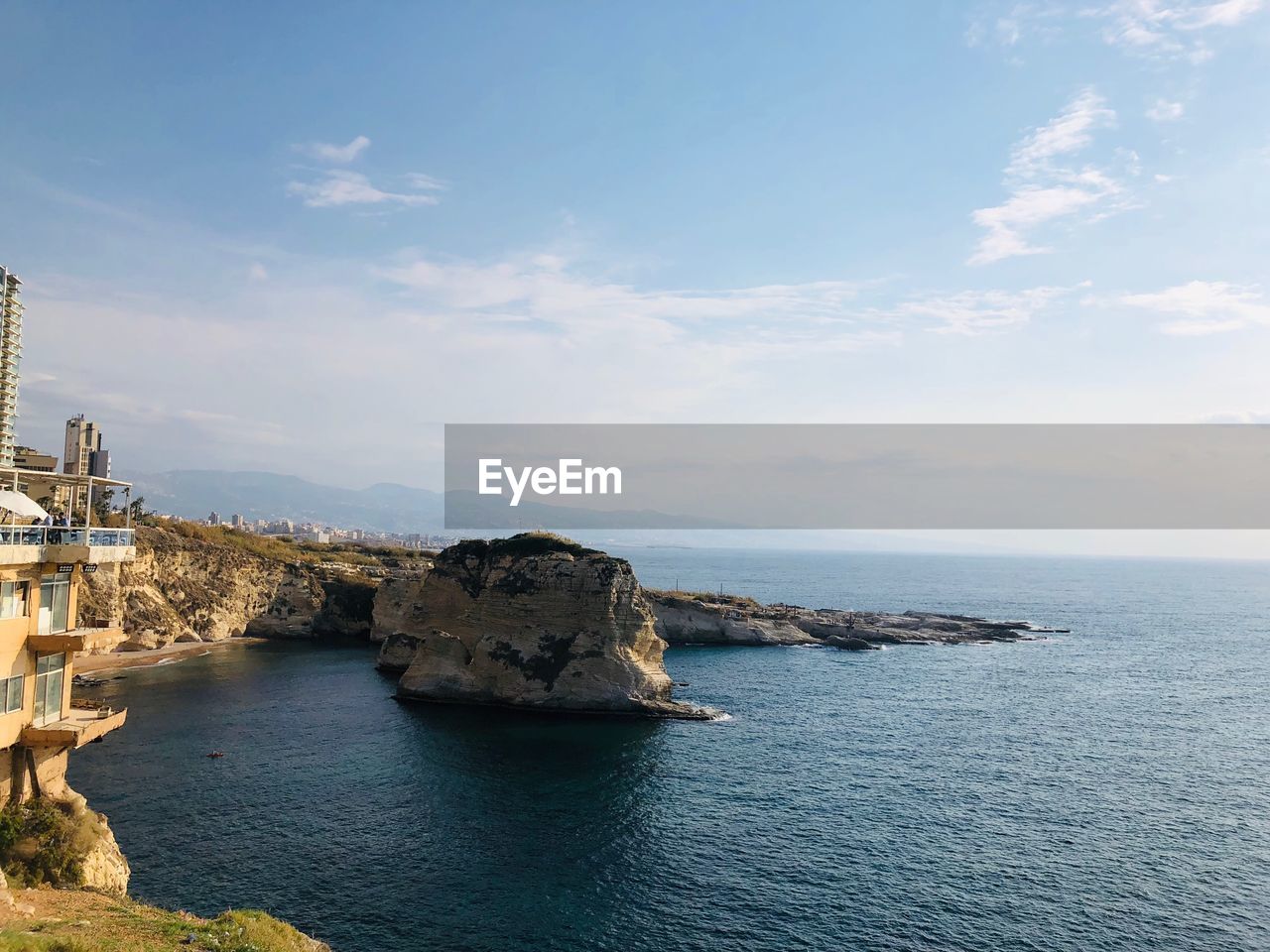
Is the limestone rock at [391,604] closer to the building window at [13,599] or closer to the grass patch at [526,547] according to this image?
the grass patch at [526,547]

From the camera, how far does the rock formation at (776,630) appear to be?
10788cm

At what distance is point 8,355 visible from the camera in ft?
82.9

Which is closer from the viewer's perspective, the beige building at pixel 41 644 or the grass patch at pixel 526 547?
the beige building at pixel 41 644

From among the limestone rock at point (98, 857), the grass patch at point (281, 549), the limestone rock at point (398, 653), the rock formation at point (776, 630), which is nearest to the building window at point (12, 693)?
the limestone rock at point (98, 857)

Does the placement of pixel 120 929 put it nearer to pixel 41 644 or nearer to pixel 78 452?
pixel 41 644

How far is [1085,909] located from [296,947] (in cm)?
2911

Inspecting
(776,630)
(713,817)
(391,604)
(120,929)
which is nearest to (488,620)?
(713,817)


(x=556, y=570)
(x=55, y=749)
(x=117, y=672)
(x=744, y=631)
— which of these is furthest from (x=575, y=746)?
(x=744, y=631)

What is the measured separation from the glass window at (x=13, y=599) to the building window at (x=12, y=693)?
5.33 feet

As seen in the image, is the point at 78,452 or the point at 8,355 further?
the point at 78,452

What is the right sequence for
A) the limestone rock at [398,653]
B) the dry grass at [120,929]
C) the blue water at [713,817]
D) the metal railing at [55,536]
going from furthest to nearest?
the limestone rock at [398,653] < the blue water at [713,817] < the metal railing at [55,536] < the dry grass at [120,929]

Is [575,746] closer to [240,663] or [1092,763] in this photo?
[1092,763]

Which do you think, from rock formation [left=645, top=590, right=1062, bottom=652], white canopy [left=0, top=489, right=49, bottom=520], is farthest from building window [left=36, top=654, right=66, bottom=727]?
rock formation [left=645, top=590, right=1062, bottom=652]

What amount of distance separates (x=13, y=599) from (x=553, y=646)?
48.6m
